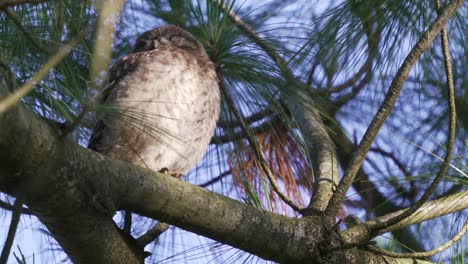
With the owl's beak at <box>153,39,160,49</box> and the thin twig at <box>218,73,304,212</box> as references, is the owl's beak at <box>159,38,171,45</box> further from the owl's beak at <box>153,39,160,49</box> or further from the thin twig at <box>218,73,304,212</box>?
the thin twig at <box>218,73,304,212</box>

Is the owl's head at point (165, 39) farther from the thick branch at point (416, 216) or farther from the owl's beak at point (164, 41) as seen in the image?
the thick branch at point (416, 216)

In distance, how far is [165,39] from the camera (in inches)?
164

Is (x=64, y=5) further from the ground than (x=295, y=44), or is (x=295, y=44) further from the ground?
(x=295, y=44)

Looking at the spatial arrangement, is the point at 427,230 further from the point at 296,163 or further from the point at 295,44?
the point at 295,44

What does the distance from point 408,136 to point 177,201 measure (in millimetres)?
2405

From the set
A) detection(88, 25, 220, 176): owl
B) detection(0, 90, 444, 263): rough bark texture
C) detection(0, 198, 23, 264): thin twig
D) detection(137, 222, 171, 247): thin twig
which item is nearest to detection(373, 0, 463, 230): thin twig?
detection(0, 90, 444, 263): rough bark texture

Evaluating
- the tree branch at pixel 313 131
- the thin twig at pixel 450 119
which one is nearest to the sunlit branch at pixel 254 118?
the tree branch at pixel 313 131

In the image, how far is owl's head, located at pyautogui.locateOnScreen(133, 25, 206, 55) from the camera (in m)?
4.02

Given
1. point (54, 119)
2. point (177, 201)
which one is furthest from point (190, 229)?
point (54, 119)

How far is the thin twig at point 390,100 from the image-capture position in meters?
2.60

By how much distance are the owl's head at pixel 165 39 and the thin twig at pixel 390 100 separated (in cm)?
139

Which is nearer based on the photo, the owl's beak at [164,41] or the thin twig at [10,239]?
the thin twig at [10,239]

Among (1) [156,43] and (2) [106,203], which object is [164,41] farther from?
(2) [106,203]

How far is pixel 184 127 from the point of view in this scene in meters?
3.60
